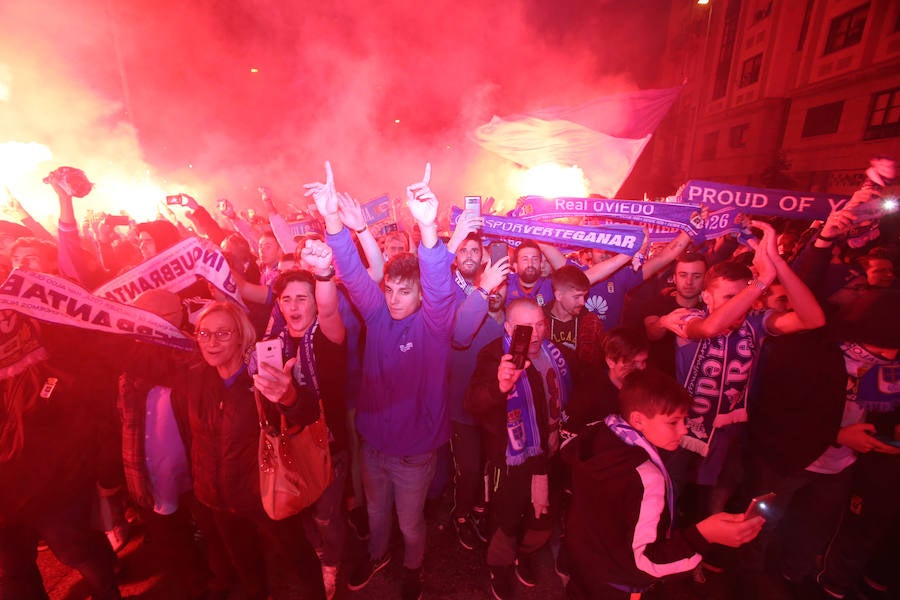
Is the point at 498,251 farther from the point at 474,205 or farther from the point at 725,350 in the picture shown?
the point at 725,350

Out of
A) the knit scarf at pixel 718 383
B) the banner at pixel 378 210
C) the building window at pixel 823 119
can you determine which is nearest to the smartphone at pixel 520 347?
the knit scarf at pixel 718 383

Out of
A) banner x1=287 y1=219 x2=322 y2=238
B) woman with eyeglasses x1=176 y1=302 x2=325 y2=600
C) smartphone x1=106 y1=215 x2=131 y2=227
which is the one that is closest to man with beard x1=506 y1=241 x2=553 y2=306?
woman with eyeglasses x1=176 y1=302 x2=325 y2=600

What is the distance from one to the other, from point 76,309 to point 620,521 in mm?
3609

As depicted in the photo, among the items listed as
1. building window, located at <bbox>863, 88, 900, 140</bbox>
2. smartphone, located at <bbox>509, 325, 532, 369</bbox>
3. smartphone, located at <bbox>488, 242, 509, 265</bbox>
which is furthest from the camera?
building window, located at <bbox>863, 88, 900, 140</bbox>

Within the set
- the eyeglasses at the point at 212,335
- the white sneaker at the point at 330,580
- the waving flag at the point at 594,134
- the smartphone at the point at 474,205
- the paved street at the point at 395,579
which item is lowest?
the paved street at the point at 395,579

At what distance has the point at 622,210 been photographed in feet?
15.9

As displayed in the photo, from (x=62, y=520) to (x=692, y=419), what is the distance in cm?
476

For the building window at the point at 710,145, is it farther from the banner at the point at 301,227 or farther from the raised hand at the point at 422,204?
the raised hand at the point at 422,204

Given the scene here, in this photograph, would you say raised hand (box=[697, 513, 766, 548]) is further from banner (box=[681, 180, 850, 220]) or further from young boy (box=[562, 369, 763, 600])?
banner (box=[681, 180, 850, 220])

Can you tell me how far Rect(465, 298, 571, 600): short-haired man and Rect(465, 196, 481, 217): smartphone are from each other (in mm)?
740

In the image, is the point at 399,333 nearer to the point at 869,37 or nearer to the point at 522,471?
the point at 522,471

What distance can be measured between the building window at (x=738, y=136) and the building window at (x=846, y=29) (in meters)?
5.66

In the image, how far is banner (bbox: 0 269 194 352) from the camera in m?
2.57

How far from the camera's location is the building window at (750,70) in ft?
83.9
